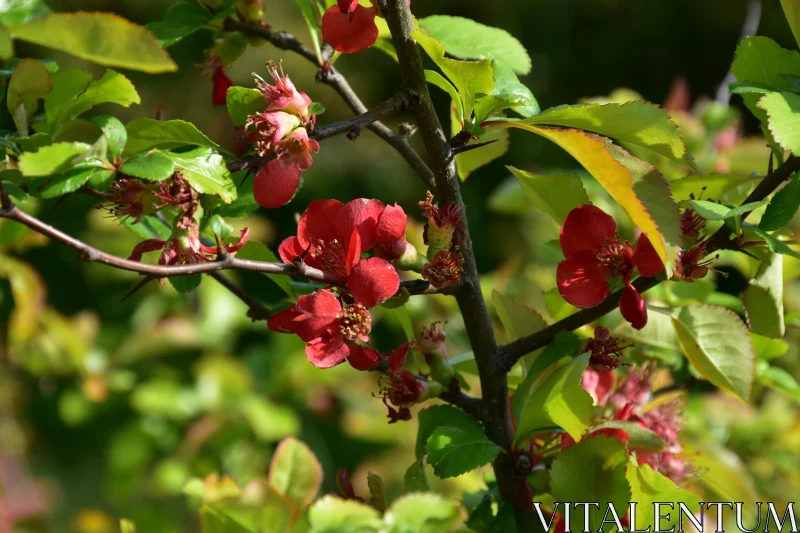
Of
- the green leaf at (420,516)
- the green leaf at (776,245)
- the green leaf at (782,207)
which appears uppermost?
the green leaf at (782,207)

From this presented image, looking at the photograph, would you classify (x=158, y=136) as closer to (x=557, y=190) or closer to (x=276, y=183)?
(x=276, y=183)

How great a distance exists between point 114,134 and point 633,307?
0.91 feet

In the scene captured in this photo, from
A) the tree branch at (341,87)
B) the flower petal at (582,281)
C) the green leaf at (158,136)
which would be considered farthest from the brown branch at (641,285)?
the green leaf at (158,136)

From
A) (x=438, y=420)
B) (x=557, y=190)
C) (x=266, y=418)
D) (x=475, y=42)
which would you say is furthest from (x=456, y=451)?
(x=266, y=418)

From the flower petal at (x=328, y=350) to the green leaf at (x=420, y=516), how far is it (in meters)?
0.08

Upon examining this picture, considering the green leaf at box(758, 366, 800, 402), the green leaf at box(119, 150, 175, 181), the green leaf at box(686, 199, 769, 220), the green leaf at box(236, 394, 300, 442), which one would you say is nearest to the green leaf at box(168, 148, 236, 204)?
the green leaf at box(119, 150, 175, 181)

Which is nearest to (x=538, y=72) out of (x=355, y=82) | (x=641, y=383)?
(x=355, y=82)

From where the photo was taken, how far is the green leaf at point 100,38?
0.30m

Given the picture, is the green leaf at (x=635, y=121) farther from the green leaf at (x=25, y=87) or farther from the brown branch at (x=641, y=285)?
the green leaf at (x=25, y=87)

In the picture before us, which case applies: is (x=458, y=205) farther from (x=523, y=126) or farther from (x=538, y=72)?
(x=538, y=72)

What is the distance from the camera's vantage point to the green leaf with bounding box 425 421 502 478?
0.40 m

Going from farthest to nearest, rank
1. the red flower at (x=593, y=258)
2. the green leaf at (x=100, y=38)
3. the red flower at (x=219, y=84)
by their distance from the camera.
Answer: the red flower at (x=219, y=84) < the red flower at (x=593, y=258) < the green leaf at (x=100, y=38)

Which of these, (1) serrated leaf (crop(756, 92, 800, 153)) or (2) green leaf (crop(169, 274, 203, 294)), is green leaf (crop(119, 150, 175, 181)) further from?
(1) serrated leaf (crop(756, 92, 800, 153))

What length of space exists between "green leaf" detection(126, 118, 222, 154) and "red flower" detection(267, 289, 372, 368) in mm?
102
